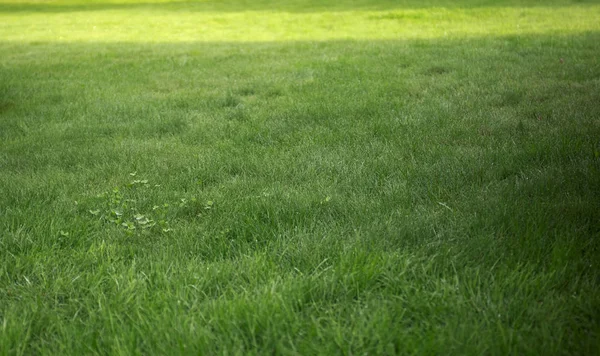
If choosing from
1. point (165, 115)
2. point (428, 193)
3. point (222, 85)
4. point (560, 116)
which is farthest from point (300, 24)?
point (428, 193)

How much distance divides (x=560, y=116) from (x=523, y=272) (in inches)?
133

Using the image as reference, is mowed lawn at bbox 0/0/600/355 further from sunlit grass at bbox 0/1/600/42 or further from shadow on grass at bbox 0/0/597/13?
shadow on grass at bbox 0/0/597/13

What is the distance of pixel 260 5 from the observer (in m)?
29.0

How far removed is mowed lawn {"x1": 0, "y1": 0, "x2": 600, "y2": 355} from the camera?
232 cm

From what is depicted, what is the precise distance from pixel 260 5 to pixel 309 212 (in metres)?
27.4

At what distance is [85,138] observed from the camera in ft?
19.0

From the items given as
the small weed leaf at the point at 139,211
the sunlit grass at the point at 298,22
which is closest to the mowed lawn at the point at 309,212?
the small weed leaf at the point at 139,211

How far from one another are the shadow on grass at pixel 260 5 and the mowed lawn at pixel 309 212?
50.5 feet

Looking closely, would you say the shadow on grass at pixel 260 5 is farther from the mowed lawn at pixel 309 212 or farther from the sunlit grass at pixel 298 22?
the mowed lawn at pixel 309 212

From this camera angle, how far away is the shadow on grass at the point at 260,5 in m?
22.4

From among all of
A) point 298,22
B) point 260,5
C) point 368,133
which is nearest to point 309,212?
point 368,133

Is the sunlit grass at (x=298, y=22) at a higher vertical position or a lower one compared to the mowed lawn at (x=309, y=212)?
higher

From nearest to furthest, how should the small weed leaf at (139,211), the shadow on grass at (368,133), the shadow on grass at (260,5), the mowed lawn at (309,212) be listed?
the mowed lawn at (309,212)
the shadow on grass at (368,133)
the small weed leaf at (139,211)
the shadow on grass at (260,5)

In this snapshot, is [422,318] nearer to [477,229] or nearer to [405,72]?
[477,229]
